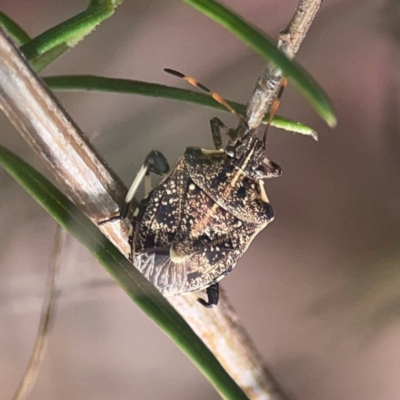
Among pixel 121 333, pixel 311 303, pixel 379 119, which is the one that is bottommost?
pixel 311 303

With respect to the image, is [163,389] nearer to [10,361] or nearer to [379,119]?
[10,361]

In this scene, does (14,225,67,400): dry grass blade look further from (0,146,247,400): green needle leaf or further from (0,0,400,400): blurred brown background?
(0,146,247,400): green needle leaf

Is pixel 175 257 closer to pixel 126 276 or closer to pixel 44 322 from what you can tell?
pixel 126 276

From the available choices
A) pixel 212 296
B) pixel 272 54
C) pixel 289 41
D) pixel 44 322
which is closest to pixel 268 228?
pixel 212 296

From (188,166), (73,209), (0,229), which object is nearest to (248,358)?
(188,166)

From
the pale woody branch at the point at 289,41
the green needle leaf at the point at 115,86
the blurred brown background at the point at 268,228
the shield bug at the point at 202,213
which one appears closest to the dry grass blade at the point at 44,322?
the blurred brown background at the point at 268,228

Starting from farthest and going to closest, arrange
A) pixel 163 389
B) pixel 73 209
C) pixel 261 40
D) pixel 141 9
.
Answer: pixel 163 389 → pixel 141 9 → pixel 73 209 → pixel 261 40
